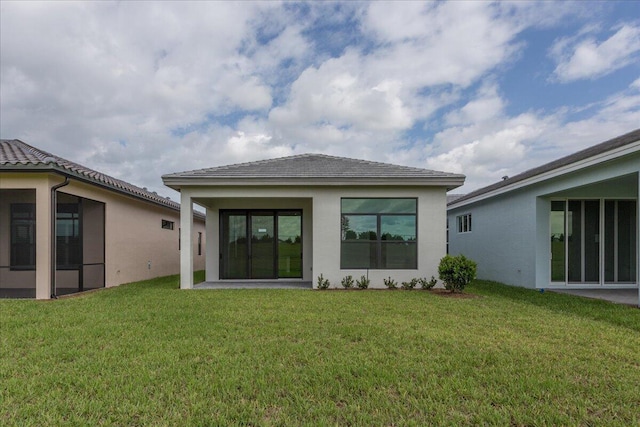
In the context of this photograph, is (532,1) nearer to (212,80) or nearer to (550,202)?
(550,202)

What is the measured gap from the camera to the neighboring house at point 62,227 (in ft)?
26.5

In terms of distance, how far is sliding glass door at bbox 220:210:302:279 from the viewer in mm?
11555

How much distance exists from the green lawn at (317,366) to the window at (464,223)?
8175mm

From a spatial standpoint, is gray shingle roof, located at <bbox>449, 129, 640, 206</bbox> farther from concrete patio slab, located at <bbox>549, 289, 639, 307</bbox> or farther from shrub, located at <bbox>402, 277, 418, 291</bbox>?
shrub, located at <bbox>402, 277, 418, 291</bbox>

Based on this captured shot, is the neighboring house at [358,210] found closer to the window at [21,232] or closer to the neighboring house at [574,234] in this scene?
the neighboring house at [574,234]

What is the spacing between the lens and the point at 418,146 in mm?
18578

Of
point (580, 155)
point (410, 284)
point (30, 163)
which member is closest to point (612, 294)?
point (580, 155)

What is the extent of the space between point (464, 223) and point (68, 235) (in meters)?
14.8

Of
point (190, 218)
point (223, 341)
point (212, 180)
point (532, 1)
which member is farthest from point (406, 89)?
point (223, 341)

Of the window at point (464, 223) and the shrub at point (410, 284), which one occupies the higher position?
the window at point (464, 223)

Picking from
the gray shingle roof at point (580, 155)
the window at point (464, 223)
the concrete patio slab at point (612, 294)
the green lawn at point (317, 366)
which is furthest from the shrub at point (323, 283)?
the window at point (464, 223)

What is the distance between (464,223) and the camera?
15.3 meters

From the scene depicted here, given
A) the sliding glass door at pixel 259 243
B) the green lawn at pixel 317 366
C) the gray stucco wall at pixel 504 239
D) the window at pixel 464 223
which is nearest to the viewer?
the green lawn at pixel 317 366

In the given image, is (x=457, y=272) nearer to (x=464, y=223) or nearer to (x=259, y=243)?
(x=259, y=243)
